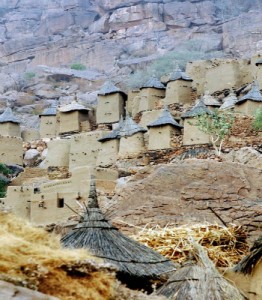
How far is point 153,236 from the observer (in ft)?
35.5

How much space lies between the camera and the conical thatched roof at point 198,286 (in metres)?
7.50

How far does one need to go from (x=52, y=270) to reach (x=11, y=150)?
35.9 meters

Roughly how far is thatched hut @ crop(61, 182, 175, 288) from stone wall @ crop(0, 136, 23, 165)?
30788mm

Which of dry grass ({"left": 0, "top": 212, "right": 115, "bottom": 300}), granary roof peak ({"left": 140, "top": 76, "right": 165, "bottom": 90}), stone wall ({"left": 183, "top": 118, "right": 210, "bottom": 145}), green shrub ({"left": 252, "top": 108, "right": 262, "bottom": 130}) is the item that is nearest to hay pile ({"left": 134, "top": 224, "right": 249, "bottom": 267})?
dry grass ({"left": 0, "top": 212, "right": 115, "bottom": 300})

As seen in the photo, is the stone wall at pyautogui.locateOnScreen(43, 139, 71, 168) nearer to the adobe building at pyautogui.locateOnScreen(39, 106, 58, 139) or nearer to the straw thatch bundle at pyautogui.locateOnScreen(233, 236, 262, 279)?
the adobe building at pyautogui.locateOnScreen(39, 106, 58, 139)

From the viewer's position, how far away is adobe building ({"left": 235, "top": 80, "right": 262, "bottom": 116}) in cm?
3434

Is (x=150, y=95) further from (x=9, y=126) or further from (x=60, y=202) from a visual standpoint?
(x=60, y=202)

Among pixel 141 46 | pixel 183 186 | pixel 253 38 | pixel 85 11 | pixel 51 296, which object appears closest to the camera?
pixel 51 296

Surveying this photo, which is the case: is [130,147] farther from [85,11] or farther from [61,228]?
[85,11]

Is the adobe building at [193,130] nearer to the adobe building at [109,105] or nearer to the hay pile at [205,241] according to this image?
the adobe building at [109,105]

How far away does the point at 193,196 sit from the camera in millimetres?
13688

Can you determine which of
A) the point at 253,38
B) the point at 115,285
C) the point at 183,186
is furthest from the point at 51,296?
the point at 253,38

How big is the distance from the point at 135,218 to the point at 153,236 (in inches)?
92.1

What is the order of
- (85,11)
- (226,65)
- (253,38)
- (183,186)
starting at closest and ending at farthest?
(183,186) → (226,65) → (253,38) → (85,11)
